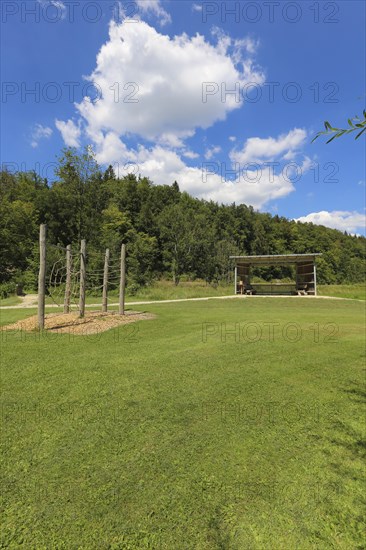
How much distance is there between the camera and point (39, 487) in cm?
241

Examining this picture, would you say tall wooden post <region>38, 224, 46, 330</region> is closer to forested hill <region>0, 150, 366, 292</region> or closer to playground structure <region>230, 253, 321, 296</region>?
forested hill <region>0, 150, 366, 292</region>

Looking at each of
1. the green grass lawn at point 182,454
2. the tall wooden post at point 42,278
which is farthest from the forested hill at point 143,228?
the green grass lawn at point 182,454

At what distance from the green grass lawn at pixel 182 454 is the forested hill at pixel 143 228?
17090 millimetres

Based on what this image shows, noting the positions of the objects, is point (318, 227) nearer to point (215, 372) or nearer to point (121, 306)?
point (121, 306)

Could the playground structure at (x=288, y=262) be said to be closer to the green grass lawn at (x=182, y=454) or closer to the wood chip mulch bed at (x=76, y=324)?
the wood chip mulch bed at (x=76, y=324)

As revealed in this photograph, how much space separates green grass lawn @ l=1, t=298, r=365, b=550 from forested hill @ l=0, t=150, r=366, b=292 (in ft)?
56.1

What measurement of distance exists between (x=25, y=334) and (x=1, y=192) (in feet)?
150

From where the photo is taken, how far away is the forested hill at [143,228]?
38531 mm

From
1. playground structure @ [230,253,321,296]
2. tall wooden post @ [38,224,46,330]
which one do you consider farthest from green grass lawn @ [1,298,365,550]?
playground structure @ [230,253,321,296]

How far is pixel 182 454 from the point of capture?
2885 mm

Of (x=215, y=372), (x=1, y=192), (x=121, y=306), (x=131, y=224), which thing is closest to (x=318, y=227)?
(x=131, y=224)

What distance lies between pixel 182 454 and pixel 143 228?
182 ft

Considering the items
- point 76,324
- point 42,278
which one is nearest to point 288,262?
point 76,324

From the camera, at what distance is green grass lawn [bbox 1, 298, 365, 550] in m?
2.03
